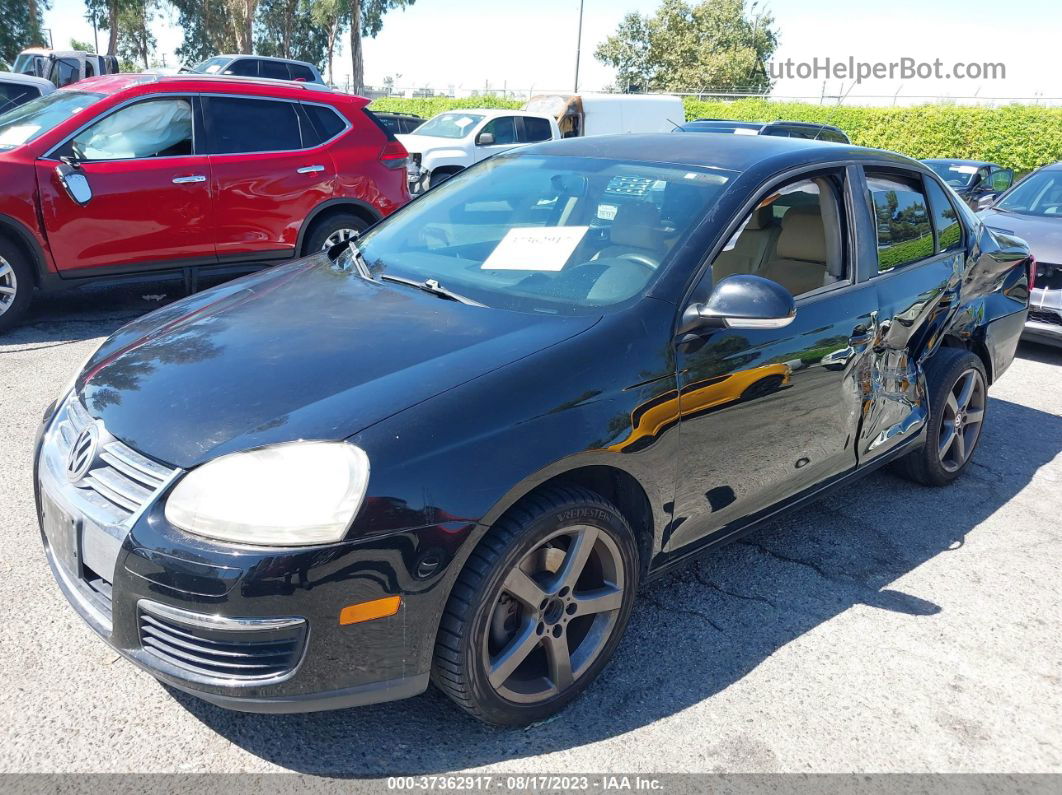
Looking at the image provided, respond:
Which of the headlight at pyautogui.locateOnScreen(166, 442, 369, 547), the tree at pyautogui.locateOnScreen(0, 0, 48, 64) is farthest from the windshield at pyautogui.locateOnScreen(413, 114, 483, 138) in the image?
the tree at pyautogui.locateOnScreen(0, 0, 48, 64)

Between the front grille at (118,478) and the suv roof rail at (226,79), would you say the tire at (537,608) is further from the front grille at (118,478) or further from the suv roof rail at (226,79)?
the suv roof rail at (226,79)

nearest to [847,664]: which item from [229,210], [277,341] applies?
[277,341]

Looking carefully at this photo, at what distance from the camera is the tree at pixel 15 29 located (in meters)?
41.4

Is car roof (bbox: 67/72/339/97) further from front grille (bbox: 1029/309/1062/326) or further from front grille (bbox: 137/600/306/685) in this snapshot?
front grille (bbox: 1029/309/1062/326)

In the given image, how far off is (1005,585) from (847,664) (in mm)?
1045

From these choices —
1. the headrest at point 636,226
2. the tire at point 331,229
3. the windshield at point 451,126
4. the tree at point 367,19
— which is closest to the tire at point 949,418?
the headrest at point 636,226

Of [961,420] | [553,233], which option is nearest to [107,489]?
[553,233]

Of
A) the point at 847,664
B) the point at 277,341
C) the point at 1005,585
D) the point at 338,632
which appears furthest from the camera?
the point at 1005,585

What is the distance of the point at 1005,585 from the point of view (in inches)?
139

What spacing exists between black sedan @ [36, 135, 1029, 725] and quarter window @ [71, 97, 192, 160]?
3.46m

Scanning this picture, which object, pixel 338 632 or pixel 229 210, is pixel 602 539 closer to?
pixel 338 632

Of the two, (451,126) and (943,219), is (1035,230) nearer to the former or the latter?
(943,219)

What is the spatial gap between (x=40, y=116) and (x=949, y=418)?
6.52 metres

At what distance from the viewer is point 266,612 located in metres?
2.04
